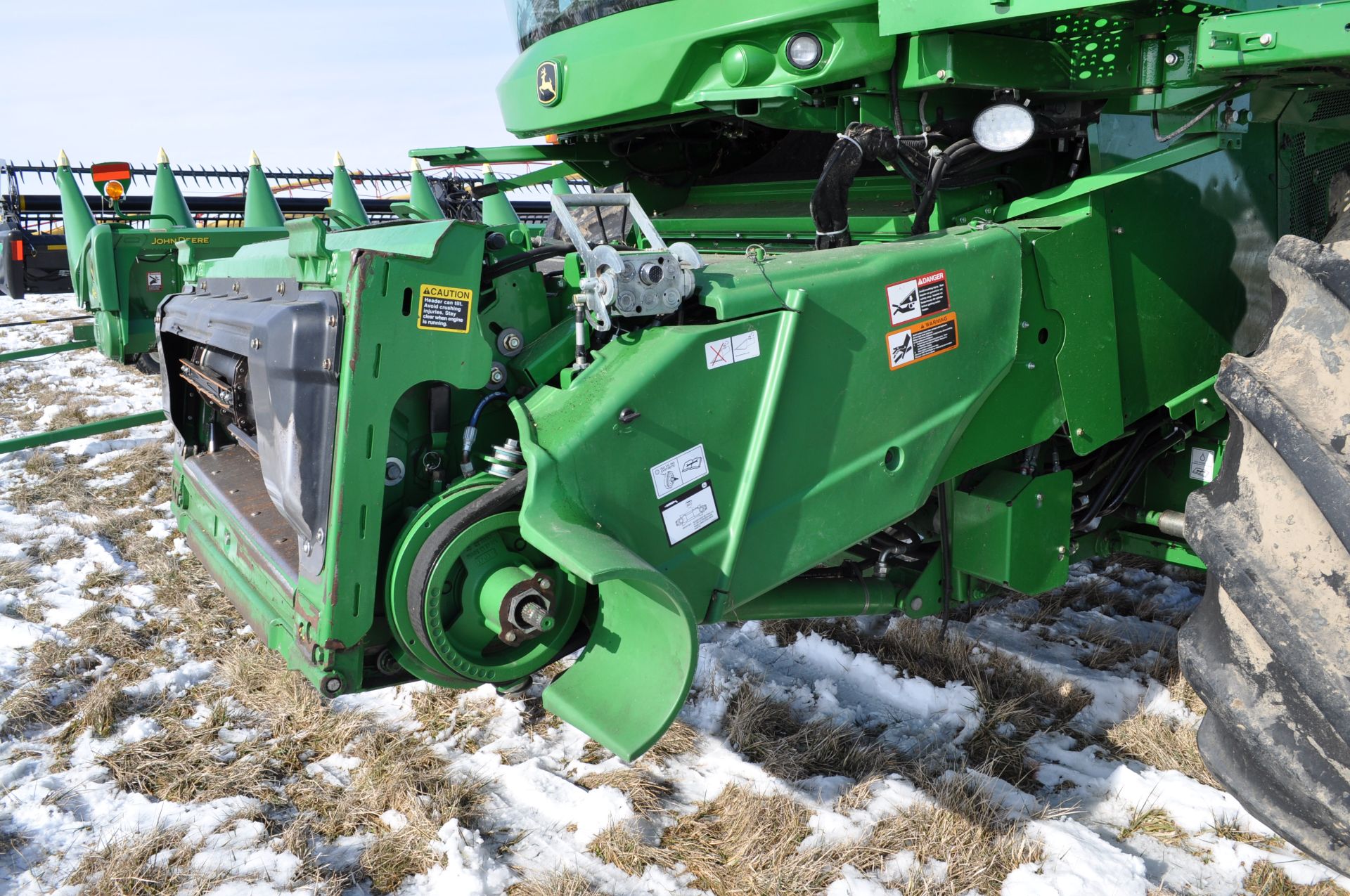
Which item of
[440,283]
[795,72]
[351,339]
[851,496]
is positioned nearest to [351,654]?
[351,339]

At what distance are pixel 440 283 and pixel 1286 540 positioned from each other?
5.20 feet

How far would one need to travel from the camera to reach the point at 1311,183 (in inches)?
112

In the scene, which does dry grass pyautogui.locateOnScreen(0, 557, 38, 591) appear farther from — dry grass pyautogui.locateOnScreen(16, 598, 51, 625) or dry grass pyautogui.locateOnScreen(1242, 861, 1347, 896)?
dry grass pyautogui.locateOnScreen(1242, 861, 1347, 896)

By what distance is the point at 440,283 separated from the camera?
1.90 m

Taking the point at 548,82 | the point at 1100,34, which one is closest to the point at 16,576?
the point at 548,82

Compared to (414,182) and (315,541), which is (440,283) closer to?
(315,541)

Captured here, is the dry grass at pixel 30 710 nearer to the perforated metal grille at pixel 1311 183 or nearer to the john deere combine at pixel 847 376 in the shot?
the john deere combine at pixel 847 376

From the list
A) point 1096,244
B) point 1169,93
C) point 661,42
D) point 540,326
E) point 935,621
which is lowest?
point 935,621

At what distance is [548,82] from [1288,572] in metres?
2.27

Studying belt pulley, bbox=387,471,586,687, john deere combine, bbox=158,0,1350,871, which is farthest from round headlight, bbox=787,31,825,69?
belt pulley, bbox=387,471,586,687

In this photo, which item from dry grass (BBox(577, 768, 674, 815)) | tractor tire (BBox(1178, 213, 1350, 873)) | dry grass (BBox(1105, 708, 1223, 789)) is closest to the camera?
tractor tire (BBox(1178, 213, 1350, 873))

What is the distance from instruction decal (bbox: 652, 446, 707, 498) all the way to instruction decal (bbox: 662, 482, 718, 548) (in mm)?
21

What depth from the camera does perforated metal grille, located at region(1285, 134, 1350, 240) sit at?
9.16 ft

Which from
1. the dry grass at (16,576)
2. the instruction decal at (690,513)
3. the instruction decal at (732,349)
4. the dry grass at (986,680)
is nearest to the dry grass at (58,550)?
the dry grass at (16,576)
